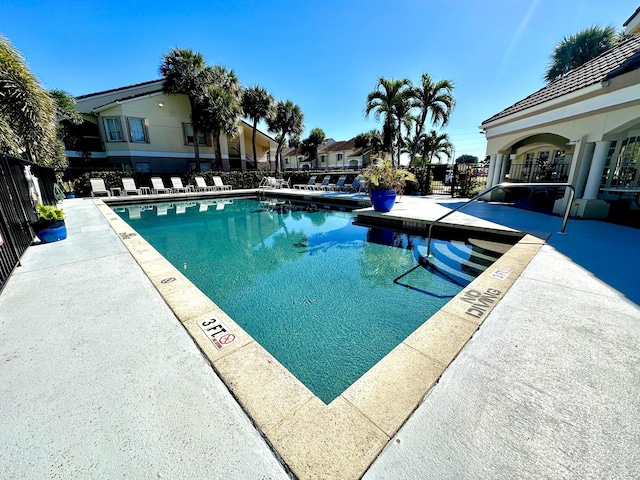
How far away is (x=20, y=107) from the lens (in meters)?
6.61

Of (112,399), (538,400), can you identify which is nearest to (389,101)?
(538,400)

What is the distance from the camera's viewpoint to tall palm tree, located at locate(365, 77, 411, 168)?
14508 millimetres

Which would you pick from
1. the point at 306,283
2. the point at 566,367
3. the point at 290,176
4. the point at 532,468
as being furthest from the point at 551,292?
the point at 290,176

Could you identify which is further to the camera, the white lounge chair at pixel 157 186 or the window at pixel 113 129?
the window at pixel 113 129

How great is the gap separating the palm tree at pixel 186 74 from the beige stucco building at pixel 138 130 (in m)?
1.62

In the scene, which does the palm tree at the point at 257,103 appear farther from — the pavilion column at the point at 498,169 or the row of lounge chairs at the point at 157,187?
the pavilion column at the point at 498,169

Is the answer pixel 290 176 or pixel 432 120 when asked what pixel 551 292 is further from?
pixel 290 176

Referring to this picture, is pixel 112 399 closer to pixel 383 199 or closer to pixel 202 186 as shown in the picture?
pixel 383 199

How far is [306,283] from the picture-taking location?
421 cm

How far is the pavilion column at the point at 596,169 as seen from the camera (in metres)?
6.16

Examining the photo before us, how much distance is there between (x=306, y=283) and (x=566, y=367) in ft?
10.2

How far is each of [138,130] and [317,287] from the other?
20.8 m

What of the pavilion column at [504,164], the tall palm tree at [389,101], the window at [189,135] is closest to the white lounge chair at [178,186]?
the window at [189,135]

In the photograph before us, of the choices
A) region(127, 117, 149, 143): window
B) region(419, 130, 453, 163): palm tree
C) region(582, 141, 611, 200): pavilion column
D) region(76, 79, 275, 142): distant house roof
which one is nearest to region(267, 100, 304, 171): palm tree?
region(76, 79, 275, 142): distant house roof
